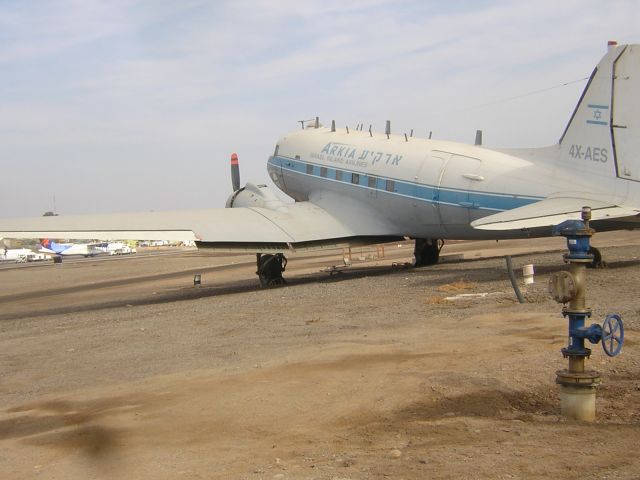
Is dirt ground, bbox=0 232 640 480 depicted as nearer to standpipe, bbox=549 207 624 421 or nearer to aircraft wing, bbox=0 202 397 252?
standpipe, bbox=549 207 624 421

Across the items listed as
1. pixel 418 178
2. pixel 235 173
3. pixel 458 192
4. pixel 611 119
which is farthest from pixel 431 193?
pixel 235 173

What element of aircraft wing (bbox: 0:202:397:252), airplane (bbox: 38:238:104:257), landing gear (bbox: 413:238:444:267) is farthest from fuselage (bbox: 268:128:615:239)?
airplane (bbox: 38:238:104:257)

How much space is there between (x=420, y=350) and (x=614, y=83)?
1110 cm

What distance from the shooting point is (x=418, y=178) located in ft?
75.2

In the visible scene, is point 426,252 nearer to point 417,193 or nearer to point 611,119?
point 417,193

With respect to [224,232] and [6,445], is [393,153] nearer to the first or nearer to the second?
[224,232]

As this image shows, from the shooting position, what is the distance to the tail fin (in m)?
17.9

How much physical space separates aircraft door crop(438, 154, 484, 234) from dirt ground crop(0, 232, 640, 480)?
5.71 metres

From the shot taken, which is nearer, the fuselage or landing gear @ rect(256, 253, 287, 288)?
the fuselage

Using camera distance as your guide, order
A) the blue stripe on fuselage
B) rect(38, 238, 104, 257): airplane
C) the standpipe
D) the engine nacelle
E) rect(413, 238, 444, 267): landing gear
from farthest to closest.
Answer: rect(38, 238, 104, 257): airplane, rect(413, 238, 444, 267): landing gear, the engine nacelle, the blue stripe on fuselage, the standpipe

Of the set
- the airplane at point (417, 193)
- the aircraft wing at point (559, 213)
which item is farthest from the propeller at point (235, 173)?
the aircraft wing at point (559, 213)

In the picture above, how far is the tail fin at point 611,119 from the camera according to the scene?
17.9 meters

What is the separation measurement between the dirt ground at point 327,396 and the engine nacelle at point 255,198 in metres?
10.2

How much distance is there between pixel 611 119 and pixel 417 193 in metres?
6.36
